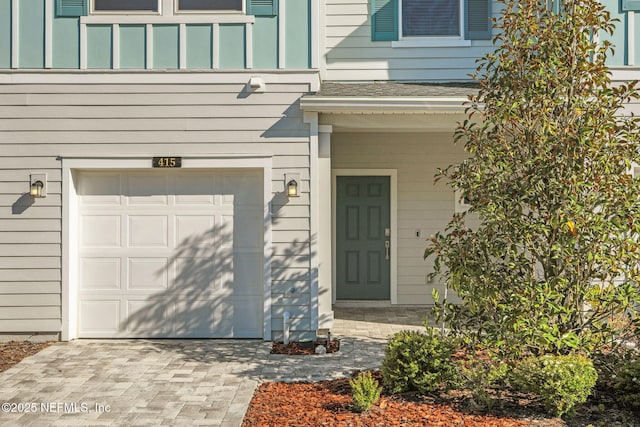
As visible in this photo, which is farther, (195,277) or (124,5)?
(195,277)

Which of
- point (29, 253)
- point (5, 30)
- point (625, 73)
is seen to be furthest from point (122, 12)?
point (625, 73)

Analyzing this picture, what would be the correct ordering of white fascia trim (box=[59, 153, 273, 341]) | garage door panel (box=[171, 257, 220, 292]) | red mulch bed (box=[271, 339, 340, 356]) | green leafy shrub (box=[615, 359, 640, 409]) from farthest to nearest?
1. garage door panel (box=[171, 257, 220, 292])
2. white fascia trim (box=[59, 153, 273, 341])
3. red mulch bed (box=[271, 339, 340, 356])
4. green leafy shrub (box=[615, 359, 640, 409])

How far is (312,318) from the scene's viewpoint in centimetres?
696

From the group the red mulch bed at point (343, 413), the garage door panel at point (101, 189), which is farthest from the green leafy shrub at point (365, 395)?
the garage door panel at point (101, 189)

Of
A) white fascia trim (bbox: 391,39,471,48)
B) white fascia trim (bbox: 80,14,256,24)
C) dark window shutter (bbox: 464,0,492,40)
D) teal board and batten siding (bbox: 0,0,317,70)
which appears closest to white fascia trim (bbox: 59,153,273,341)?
teal board and batten siding (bbox: 0,0,317,70)

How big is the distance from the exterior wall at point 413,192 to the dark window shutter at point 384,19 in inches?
69.6

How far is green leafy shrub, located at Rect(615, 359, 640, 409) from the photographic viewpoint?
430cm

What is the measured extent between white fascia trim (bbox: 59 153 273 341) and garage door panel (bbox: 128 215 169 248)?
25.7 inches

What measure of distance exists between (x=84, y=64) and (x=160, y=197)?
1784mm

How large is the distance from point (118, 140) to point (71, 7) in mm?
1633

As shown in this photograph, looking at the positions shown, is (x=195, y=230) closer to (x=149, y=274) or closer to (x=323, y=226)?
(x=149, y=274)

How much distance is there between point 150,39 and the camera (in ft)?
22.8

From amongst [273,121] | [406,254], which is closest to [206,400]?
[273,121]

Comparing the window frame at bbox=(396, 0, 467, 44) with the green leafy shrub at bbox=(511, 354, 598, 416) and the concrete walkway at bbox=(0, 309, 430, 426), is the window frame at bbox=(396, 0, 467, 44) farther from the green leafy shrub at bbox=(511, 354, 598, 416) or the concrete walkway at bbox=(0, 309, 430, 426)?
the green leafy shrub at bbox=(511, 354, 598, 416)
